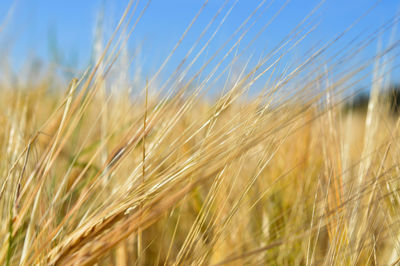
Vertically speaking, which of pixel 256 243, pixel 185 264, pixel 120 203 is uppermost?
pixel 120 203

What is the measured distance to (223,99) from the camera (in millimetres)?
500

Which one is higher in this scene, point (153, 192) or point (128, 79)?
point (128, 79)

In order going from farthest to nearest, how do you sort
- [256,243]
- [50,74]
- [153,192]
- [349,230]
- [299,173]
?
[50,74]
[299,173]
[256,243]
[349,230]
[153,192]

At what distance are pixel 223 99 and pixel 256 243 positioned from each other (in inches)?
15.2

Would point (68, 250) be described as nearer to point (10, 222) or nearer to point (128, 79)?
point (10, 222)

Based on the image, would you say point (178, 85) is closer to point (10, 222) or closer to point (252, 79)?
point (252, 79)

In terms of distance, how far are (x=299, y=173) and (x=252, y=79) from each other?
48 centimetres

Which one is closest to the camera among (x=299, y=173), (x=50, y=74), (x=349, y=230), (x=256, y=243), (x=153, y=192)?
(x=153, y=192)

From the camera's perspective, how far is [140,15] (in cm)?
52

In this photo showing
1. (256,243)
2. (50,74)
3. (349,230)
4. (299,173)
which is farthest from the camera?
(50,74)

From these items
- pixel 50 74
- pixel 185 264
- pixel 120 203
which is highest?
pixel 50 74

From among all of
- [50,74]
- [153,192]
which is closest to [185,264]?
[153,192]

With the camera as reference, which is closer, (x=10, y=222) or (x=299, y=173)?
(x=10, y=222)

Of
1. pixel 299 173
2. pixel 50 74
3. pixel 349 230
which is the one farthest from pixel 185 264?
pixel 50 74
